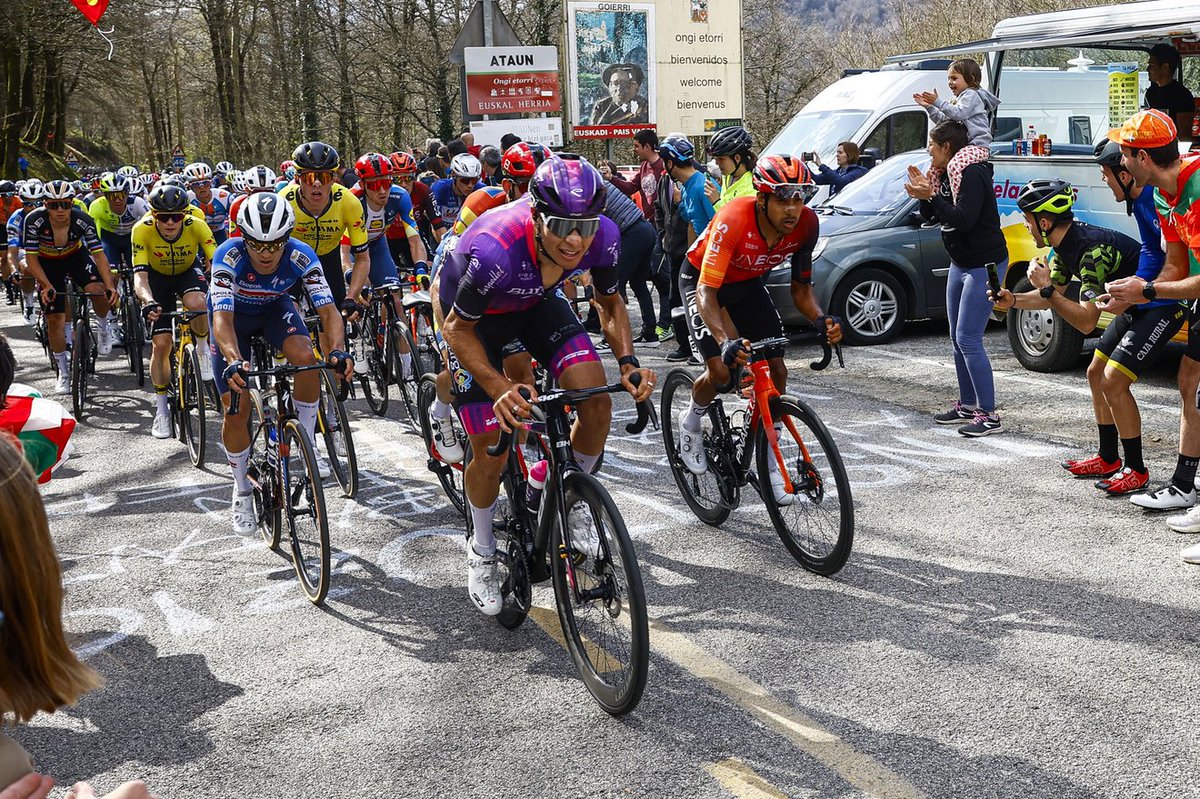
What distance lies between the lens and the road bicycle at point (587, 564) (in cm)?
416

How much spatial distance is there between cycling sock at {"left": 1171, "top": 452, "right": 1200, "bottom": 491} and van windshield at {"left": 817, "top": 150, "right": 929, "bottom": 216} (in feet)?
20.5

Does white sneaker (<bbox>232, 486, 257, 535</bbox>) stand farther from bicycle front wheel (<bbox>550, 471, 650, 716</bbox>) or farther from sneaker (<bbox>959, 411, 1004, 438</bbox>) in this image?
sneaker (<bbox>959, 411, 1004, 438</bbox>)

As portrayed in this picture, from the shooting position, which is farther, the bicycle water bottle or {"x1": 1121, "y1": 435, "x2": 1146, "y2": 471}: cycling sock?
{"x1": 1121, "y1": 435, "x2": 1146, "y2": 471}: cycling sock

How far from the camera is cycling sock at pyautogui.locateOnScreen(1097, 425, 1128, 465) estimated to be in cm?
691

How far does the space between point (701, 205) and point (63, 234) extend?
20.6ft

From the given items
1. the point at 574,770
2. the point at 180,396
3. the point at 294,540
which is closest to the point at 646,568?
the point at 294,540

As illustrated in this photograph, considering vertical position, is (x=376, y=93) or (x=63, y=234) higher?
(x=376, y=93)

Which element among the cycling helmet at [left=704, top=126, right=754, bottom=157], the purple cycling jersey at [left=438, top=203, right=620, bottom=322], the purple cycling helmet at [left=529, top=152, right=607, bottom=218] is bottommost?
the purple cycling jersey at [left=438, top=203, right=620, bottom=322]

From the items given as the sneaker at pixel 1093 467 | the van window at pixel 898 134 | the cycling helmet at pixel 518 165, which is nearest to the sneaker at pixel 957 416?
the sneaker at pixel 1093 467

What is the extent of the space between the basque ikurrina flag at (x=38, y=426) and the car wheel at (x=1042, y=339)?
840cm

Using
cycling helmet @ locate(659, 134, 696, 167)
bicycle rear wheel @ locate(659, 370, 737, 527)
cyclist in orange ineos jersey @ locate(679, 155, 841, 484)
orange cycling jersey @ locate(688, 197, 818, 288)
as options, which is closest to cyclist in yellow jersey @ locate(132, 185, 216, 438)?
cycling helmet @ locate(659, 134, 696, 167)

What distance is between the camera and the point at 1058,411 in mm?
8820

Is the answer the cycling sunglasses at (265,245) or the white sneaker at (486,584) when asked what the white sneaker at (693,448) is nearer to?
the white sneaker at (486,584)

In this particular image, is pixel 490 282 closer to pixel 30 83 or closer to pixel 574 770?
pixel 574 770
